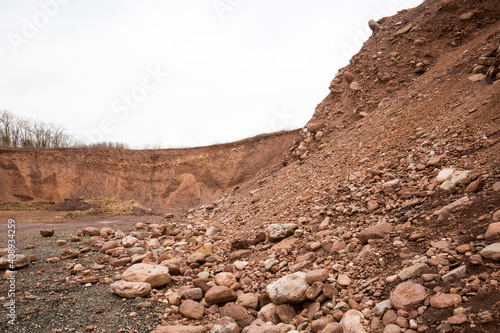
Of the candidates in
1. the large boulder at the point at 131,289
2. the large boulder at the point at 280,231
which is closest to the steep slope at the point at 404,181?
the large boulder at the point at 280,231

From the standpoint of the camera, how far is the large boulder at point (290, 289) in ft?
11.2

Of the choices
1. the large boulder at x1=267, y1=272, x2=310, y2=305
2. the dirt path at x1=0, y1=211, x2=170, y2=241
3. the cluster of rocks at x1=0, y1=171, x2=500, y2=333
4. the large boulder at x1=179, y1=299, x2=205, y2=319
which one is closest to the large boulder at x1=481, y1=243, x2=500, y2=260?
the cluster of rocks at x1=0, y1=171, x2=500, y2=333

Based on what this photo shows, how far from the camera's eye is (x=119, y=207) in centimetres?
1485

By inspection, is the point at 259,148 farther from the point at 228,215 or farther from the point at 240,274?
the point at 240,274

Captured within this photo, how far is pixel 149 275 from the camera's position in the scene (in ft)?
14.1

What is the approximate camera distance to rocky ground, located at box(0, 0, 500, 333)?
2.77 m

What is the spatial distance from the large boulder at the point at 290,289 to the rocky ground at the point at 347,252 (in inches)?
0.9

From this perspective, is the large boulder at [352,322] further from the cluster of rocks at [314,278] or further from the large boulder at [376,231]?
the large boulder at [376,231]

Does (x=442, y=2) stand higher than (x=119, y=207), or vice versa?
(x=442, y=2)

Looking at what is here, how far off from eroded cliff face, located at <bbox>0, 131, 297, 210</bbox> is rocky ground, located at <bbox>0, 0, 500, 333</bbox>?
11.5 m

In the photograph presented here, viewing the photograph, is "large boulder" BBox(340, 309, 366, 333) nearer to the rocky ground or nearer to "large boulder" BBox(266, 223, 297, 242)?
the rocky ground

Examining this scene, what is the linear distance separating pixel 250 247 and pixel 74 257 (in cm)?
320

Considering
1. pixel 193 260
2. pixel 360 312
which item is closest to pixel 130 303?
pixel 193 260

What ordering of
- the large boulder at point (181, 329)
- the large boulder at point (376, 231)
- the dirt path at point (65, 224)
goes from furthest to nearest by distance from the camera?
the dirt path at point (65, 224) < the large boulder at point (376, 231) < the large boulder at point (181, 329)
